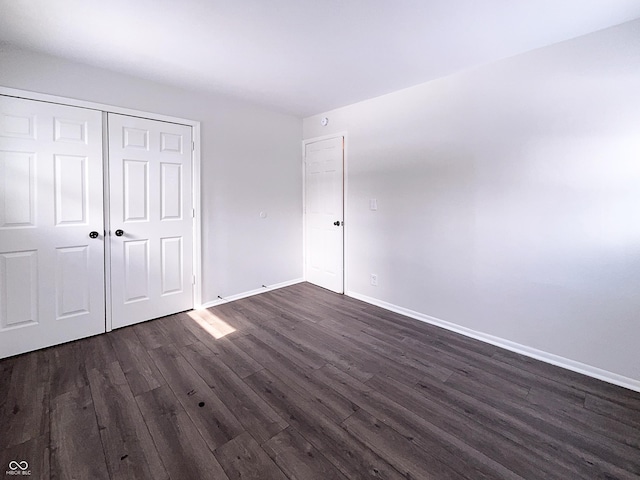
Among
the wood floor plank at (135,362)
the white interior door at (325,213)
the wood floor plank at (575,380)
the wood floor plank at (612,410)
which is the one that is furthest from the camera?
the white interior door at (325,213)

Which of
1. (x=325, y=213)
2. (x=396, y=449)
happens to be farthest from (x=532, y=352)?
(x=325, y=213)

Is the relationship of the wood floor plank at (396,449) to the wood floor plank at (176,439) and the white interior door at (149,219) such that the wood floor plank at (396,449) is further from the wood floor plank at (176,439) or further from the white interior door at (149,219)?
the white interior door at (149,219)

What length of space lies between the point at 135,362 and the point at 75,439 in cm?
75

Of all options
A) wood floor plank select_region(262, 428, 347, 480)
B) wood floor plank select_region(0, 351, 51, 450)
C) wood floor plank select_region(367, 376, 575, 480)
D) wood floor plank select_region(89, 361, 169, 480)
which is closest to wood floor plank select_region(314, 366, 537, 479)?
wood floor plank select_region(367, 376, 575, 480)

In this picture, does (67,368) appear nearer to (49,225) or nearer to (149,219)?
(49,225)

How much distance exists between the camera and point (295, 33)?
206 cm

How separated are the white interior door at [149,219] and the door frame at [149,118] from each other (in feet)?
0.13

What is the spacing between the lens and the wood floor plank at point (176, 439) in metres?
1.40

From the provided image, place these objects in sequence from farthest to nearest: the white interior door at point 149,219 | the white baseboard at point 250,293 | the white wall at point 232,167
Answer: the white baseboard at point 250,293
the white interior door at point 149,219
the white wall at point 232,167

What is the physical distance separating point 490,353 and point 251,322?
2231mm

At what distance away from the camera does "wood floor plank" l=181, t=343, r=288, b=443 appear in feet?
5.49

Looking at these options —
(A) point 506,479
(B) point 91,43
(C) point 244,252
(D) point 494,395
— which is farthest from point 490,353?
(B) point 91,43

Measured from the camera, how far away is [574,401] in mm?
1903

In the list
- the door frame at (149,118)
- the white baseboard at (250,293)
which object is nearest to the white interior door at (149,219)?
the door frame at (149,118)
